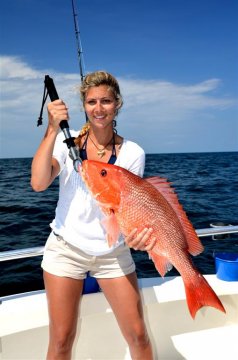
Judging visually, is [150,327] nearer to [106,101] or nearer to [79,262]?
[79,262]

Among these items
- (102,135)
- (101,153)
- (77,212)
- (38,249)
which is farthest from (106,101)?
(38,249)

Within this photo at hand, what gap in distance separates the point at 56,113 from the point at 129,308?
4.63 feet

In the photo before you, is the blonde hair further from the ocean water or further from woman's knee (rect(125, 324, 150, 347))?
the ocean water

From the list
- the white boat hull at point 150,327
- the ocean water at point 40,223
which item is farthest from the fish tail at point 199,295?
the ocean water at point 40,223

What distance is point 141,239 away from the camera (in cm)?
216

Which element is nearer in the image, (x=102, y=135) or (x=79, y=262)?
(x=79, y=262)

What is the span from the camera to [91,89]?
2.46 m

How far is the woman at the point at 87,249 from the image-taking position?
93.7 inches

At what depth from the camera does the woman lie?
238cm

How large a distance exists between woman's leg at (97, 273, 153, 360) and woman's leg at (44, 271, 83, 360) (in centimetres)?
25

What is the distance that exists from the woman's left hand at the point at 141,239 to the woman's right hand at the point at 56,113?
0.81 metres

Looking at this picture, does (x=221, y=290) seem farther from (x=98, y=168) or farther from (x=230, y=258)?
(x=98, y=168)

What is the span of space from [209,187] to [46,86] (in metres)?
21.7

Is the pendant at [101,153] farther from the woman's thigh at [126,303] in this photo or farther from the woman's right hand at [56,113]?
the woman's thigh at [126,303]
